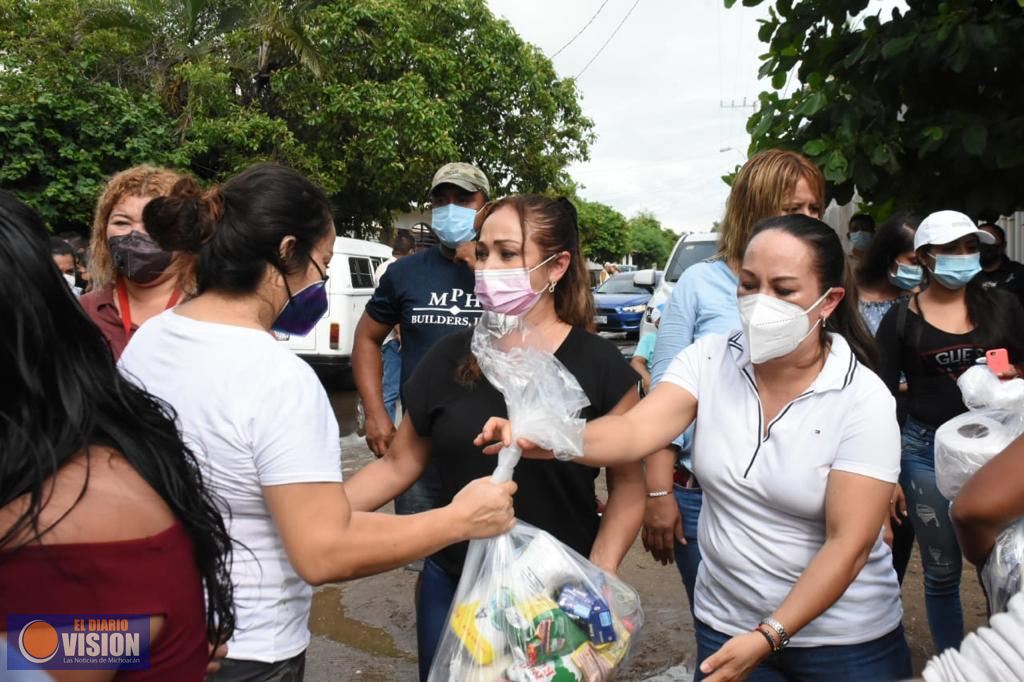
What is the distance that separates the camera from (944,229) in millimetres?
3605

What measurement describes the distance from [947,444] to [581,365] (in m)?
0.89

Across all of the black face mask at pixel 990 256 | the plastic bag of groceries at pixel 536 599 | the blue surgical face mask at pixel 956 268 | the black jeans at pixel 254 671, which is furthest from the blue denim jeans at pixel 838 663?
the black face mask at pixel 990 256

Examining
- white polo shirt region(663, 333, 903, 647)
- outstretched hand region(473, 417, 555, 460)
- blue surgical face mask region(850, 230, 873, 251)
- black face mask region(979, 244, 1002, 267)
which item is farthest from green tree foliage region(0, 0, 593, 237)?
white polo shirt region(663, 333, 903, 647)

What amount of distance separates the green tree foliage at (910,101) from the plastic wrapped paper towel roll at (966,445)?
2555mm

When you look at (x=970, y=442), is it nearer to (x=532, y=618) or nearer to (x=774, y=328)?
(x=774, y=328)

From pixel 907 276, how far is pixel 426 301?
2.53m

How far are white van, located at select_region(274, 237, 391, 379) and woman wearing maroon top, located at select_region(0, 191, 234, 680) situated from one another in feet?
32.3

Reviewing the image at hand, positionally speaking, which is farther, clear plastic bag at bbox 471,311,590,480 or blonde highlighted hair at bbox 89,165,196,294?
blonde highlighted hair at bbox 89,165,196,294

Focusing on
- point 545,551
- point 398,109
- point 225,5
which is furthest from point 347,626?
point 225,5

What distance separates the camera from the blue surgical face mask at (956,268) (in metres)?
3.51

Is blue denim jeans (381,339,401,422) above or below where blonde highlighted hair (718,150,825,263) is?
below

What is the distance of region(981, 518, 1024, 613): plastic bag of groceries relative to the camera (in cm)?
142

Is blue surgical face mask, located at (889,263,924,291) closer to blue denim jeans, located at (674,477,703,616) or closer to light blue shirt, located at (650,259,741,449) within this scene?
light blue shirt, located at (650,259,741,449)

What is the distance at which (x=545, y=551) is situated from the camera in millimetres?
1897
